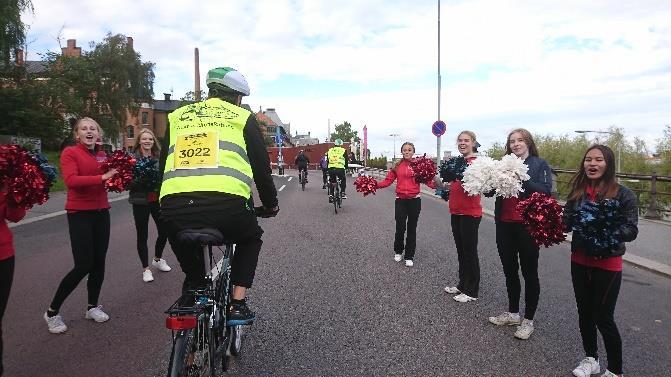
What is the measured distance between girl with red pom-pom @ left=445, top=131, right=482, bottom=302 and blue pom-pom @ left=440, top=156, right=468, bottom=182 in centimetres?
12

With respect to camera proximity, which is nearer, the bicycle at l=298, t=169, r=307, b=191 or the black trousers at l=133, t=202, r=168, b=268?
the black trousers at l=133, t=202, r=168, b=268

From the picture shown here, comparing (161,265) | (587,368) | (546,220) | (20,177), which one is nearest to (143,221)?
(161,265)

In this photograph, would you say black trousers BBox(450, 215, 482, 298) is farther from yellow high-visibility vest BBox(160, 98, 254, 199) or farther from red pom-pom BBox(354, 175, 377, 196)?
yellow high-visibility vest BBox(160, 98, 254, 199)

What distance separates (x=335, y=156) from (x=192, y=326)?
12628 mm

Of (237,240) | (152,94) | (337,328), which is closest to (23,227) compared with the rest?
(337,328)

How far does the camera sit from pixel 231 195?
111 inches

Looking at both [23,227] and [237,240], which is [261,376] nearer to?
[237,240]

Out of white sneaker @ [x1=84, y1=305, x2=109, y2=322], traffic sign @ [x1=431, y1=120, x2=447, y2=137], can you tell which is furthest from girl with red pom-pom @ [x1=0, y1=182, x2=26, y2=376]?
traffic sign @ [x1=431, y1=120, x2=447, y2=137]

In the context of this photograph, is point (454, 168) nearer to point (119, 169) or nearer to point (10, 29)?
point (119, 169)

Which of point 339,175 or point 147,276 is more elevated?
point 339,175

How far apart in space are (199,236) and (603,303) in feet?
9.66

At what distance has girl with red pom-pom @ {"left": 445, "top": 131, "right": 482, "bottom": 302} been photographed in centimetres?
565

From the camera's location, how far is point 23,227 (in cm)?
1088

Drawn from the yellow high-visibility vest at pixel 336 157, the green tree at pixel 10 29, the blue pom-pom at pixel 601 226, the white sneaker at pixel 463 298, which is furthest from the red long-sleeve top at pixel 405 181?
the green tree at pixel 10 29
